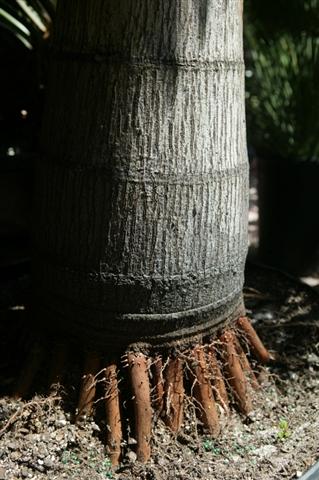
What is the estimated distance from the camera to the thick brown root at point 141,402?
2.47m

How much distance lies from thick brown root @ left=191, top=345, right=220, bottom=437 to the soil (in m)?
0.04

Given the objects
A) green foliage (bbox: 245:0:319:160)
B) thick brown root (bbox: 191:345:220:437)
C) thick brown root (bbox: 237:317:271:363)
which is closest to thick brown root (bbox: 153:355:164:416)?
thick brown root (bbox: 191:345:220:437)

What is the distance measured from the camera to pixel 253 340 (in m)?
2.90

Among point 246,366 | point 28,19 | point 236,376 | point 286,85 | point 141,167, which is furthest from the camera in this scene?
point 286,85

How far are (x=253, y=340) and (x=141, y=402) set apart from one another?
64 centimetres

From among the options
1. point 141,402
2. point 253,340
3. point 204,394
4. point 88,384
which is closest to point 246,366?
point 253,340

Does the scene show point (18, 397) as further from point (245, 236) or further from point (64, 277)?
point (245, 236)

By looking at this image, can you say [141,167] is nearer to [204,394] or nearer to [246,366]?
[204,394]

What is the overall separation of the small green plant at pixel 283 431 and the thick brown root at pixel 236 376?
0.14 metres

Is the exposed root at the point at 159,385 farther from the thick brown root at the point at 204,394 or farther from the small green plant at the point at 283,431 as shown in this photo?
the small green plant at the point at 283,431

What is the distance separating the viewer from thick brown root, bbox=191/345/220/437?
2.60m

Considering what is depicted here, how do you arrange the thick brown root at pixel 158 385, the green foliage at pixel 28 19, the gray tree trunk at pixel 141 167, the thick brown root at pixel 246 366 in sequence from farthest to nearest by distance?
1. the green foliage at pixel 28 19
2. the thick brown root at pixel 246 366
3. the thick brown root at pixel 158 385
4. the gray tree trunk at pixel 141 167

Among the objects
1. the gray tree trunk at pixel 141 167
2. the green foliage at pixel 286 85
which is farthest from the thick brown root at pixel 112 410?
the green foliage at pixel 286 85

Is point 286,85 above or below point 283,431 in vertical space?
above
